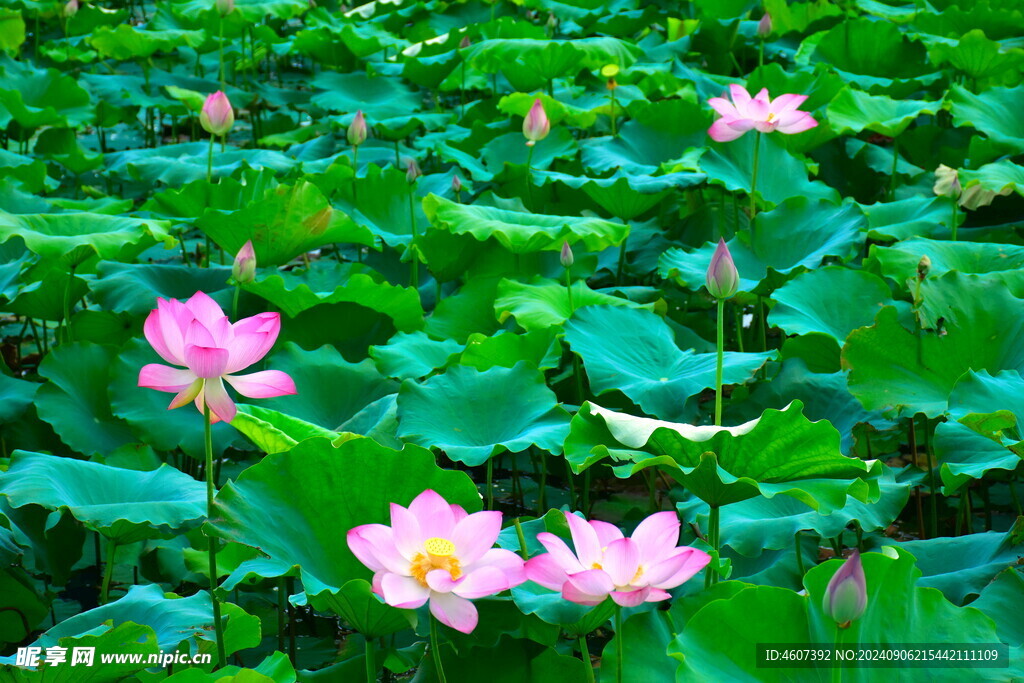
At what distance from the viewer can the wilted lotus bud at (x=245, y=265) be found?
1769 mm

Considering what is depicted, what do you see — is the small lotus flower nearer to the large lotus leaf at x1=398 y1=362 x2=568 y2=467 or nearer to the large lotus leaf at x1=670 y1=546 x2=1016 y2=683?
the large lotus leaf at x1=398 y1=362 x2=568 y2=467

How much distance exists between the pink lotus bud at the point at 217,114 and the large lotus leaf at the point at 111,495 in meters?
1.19

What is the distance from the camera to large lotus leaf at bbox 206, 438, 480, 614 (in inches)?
44.4

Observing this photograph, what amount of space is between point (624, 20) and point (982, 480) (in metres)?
2.84

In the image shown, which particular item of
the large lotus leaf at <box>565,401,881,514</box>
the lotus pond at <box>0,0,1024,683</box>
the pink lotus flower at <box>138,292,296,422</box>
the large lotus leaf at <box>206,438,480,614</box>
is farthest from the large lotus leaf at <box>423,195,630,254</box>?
the pink lotus flower at <box>138,292,296,422</box>

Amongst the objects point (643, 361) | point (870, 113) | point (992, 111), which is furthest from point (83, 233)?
point (992, 111)

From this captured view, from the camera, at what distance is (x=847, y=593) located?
84 cm

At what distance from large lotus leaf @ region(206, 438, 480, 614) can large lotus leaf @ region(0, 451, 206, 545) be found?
25 cm

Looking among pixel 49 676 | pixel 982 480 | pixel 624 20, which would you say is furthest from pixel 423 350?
pixel 624 20

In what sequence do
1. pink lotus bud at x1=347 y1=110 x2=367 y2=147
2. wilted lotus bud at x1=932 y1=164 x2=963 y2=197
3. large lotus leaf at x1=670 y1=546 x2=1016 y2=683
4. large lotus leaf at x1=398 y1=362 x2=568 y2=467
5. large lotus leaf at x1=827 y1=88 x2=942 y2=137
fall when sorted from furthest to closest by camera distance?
large lotus leaf at x1=827 y1=88 x2=942 y2=137
pink lotus bud at x1=347 y1=110 x2=367 y2=147
wilted lotus bud at x1=932 y1=164 x2=963 y2=197
large lotus leaf at x1=398 y1=362 x2=568 y2=467
large lotus leaf at x1=670 y1=546 x2=1016 y2=683

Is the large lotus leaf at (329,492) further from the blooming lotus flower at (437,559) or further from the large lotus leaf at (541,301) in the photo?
the large lotus leaf at (541,301)

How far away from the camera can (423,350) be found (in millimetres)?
1901

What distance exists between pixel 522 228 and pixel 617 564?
123 centimetres

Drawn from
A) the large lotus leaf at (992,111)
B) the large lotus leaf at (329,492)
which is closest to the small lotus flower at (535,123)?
the large lotus leaf at (992,111)
